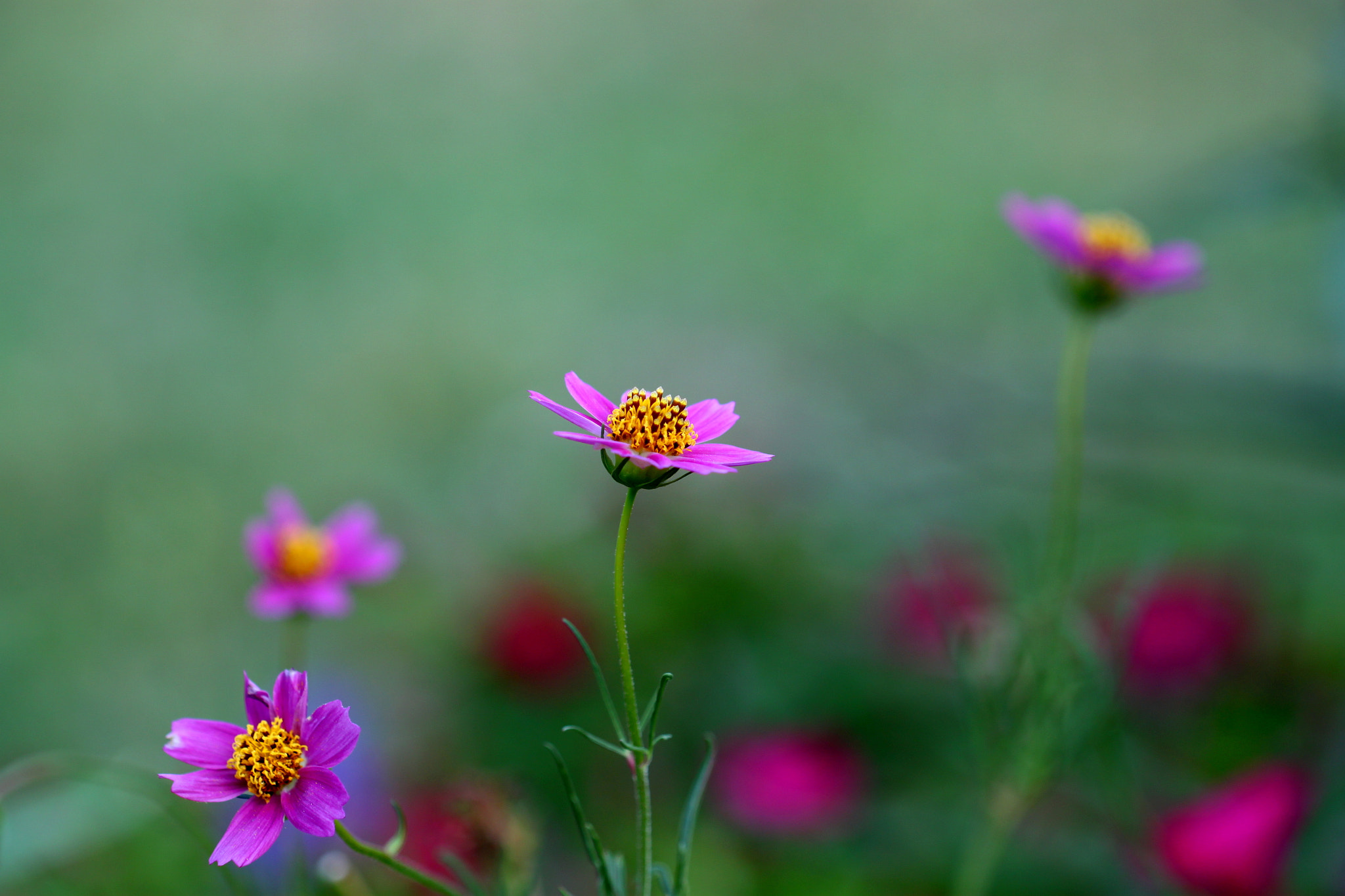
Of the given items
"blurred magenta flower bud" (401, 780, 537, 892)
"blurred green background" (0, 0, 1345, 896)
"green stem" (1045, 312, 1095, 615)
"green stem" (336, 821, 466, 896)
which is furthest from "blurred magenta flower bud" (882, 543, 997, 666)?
"green stem" (336, 821, 466, 896)

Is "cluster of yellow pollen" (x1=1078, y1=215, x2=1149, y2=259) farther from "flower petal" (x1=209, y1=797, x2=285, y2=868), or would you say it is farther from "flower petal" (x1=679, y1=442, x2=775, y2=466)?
"flower petal" (x1=209, y1=797, x2=285, y2=868)

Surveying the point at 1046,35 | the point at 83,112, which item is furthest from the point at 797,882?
the point at 1046,35

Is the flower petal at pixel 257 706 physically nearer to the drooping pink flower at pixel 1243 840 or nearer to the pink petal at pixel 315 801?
the pink petal at pixel 315 801

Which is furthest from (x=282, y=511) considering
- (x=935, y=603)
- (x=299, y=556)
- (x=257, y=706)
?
(x=935, y=603)

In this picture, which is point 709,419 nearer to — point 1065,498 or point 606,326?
point 1065,498

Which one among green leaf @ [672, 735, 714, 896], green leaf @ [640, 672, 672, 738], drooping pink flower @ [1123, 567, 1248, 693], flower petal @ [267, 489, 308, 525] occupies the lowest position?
drooping pink flower @ [1123, 567, 1248, 693]

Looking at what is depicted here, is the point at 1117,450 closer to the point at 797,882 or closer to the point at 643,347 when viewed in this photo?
the point at 643,347
